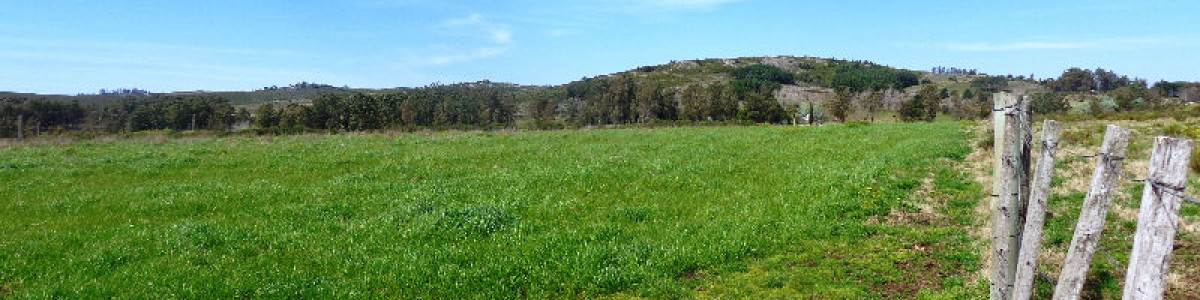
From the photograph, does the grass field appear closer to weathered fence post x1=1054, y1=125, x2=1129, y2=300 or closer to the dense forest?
weathered fence post x1=1054, y1=125, x2=1129, y2=300

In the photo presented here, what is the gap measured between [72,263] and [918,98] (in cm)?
12061

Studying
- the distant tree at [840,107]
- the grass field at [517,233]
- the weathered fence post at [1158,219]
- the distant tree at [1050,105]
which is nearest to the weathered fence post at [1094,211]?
the weathered fence post at [1158,219]

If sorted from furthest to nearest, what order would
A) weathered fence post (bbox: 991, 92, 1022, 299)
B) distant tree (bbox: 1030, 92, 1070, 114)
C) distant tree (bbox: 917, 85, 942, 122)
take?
distant tree (bbox: 1030, 92, 1070, 114) < distant tree (bbox: 917, 85, 942, 122) < weathered fence post (bbox: 991, 92, 1022, 299)

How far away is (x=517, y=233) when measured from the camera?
1257 cm

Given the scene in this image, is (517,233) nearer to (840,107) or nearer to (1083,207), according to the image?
(1083,207)

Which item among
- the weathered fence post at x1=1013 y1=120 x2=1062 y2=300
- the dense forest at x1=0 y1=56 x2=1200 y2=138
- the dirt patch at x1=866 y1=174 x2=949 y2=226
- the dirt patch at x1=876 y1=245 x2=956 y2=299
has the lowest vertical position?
the dirt patch at x1=876 y1=245 x2=956 y2=299

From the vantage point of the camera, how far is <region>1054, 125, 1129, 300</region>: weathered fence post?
6551mm

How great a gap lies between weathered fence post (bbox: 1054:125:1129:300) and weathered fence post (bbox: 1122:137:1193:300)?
5.32 ft

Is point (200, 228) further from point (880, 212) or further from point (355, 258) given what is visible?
point (880, 212)

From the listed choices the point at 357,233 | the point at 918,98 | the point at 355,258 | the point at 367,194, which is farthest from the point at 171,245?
the point at 918,98

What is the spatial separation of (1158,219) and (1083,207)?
1.74m

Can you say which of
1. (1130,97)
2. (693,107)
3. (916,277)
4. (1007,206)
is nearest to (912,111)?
(693,107)

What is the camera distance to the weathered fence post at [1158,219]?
4.90 m

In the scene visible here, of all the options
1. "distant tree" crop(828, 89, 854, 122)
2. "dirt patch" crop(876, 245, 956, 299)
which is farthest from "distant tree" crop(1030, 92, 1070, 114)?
"dirt patch" crop(876, 245, 956, 299)
